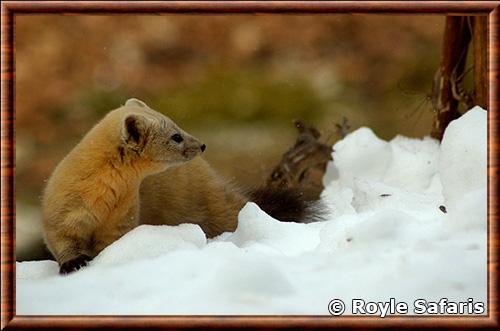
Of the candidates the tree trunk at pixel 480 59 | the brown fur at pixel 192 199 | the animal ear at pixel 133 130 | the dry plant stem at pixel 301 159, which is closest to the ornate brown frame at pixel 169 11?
the animal ear at pixel 133 130

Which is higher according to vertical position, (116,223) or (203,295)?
(116,223)

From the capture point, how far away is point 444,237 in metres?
2.13

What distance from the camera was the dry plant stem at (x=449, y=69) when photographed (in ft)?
12.8

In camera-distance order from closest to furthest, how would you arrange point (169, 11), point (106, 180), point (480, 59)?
1. point (169, 11)
2. point (106, 180)
3. point (480, 59)

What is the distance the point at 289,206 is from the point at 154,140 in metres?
0.90

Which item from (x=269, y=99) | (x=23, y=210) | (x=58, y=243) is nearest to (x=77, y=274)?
(x=58, y=243)

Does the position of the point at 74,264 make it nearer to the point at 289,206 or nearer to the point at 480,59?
the point at 289,206

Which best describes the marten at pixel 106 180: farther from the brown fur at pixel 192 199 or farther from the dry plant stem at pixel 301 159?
the dry plant stem at pixel 301 159

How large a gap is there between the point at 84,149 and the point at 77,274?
22.8 inches

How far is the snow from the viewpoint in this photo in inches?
77.3

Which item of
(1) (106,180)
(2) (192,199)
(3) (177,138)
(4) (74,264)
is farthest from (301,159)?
(4) (74,264)

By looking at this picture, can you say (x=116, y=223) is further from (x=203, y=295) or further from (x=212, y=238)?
(x=203, y=295)

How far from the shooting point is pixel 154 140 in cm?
278

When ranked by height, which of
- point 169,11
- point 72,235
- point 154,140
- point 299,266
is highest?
point 169,11
